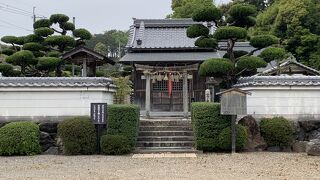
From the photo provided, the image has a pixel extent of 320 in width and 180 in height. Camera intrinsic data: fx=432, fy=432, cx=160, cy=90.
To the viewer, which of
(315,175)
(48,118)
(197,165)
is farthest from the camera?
(48,118)

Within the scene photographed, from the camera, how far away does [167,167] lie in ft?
36.9

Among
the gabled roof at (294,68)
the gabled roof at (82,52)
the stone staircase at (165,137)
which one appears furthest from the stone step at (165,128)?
the gabled roof at (294,68)

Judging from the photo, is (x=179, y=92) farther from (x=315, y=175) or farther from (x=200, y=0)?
(x=200, y=0)

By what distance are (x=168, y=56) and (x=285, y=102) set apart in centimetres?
829

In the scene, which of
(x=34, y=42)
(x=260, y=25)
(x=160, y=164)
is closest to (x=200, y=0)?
(x=260, y=25)

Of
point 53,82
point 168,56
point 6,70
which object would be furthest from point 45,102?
point 168,56

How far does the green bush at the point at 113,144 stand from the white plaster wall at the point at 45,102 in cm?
200

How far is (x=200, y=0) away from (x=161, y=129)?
97.0 ft

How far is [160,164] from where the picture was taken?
467 inches

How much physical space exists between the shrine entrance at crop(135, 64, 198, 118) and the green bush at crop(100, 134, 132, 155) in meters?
6.96

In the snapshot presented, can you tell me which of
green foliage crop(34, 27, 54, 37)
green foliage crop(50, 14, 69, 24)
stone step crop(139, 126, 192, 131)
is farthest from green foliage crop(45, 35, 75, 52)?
stone step crop(139, 126, 192, 131)

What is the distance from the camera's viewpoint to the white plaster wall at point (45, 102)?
52.1 feet

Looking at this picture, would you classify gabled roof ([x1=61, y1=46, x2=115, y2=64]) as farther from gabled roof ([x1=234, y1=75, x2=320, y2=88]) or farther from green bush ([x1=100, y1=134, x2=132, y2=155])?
gabled roof ([x1=234, y1=75, x2=320, y2=88])

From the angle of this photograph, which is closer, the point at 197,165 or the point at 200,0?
the point at 197,165
